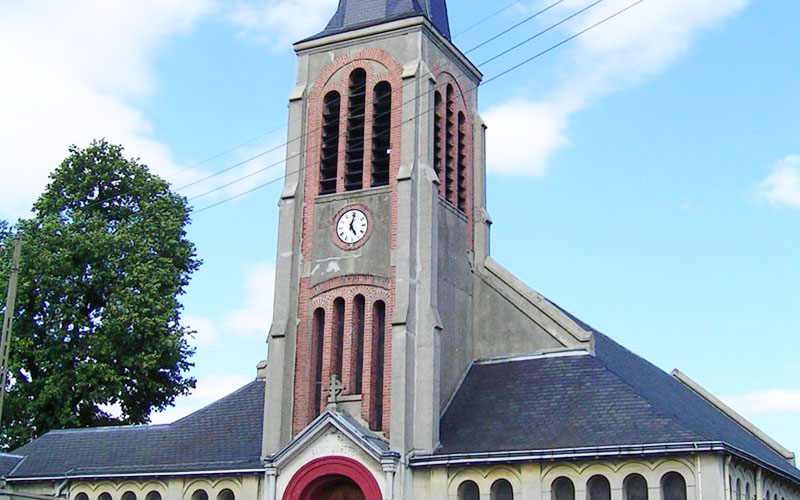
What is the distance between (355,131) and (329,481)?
1085 cm

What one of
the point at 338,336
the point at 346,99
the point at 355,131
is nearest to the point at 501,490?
the point at 338,336

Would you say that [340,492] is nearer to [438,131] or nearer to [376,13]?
[438,131]

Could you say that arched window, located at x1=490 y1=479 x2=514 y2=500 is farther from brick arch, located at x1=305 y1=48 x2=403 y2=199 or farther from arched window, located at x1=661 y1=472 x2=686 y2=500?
brick arch, located at x1=305 y1=48 x2=403 y2=199

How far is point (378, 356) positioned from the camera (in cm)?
3131

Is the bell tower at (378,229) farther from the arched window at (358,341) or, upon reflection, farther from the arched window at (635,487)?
the arched window at (635,487)

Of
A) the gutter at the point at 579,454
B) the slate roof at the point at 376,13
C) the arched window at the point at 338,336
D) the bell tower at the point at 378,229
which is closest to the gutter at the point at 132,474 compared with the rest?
the bell tower at the point at 378,229

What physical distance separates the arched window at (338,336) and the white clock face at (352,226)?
1855mm

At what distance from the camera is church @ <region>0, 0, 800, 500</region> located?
27781mm

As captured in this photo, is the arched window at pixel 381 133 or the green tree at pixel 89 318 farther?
the green tree at pixel 89 318

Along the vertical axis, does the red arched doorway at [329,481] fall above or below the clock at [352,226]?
below

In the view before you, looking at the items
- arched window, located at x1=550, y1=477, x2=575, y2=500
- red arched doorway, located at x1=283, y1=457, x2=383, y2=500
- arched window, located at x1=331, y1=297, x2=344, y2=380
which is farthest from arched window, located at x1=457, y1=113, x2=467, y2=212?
arched window, located at x1=550, y1=477, x2=575, y2=500

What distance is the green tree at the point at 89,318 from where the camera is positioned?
41.8 meters

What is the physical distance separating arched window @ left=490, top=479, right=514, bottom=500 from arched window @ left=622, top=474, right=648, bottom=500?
3.05m

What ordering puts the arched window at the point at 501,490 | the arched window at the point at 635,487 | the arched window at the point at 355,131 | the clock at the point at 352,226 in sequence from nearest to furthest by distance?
the arched window at the point at 635,487 → the arched window at the point at 501,490 → the clock at the point at 352,226 → the arched window at the point at 355,131
